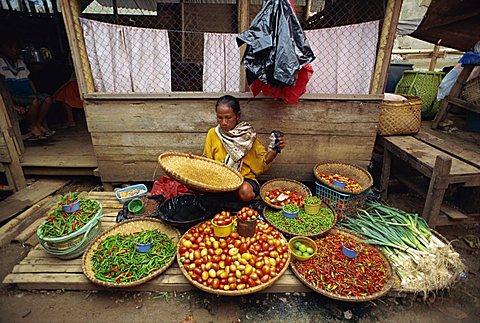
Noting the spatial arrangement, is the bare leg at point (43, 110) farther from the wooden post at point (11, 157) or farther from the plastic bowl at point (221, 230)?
the plastic bowl at point (221, 230)

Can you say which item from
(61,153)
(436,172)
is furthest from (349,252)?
(61,153)

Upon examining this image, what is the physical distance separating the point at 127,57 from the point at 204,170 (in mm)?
1641

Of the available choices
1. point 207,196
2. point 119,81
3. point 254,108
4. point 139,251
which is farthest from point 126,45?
point 139,251

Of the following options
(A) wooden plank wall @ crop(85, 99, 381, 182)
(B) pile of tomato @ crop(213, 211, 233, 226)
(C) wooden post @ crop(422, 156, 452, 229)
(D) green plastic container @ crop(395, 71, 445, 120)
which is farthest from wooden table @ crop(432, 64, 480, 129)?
(B) pile of tomato @ crop(213, 211, 233, 226)

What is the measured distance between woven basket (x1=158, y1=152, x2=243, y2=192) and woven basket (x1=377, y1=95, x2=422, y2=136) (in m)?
2.23

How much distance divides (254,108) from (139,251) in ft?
6.69

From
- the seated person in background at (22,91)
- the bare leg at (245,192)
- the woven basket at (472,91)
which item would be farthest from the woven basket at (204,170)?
the seated person in background at (22,91)

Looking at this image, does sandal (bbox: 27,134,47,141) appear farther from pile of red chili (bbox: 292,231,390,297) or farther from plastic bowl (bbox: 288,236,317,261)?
pile of red chili (bbox: 292,231,390,297)

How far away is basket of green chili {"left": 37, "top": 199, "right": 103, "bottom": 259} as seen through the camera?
2.25 meters

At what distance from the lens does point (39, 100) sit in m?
4.90

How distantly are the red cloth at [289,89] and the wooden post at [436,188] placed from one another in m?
1.54

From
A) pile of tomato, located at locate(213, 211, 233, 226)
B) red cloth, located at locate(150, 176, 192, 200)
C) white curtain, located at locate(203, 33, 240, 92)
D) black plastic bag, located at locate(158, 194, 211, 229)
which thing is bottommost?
black plastic bag, located at locate(158, 194, 211, 229)

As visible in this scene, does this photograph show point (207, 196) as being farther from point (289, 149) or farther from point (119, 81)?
point (119, 81)

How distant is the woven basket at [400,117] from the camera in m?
3.37
